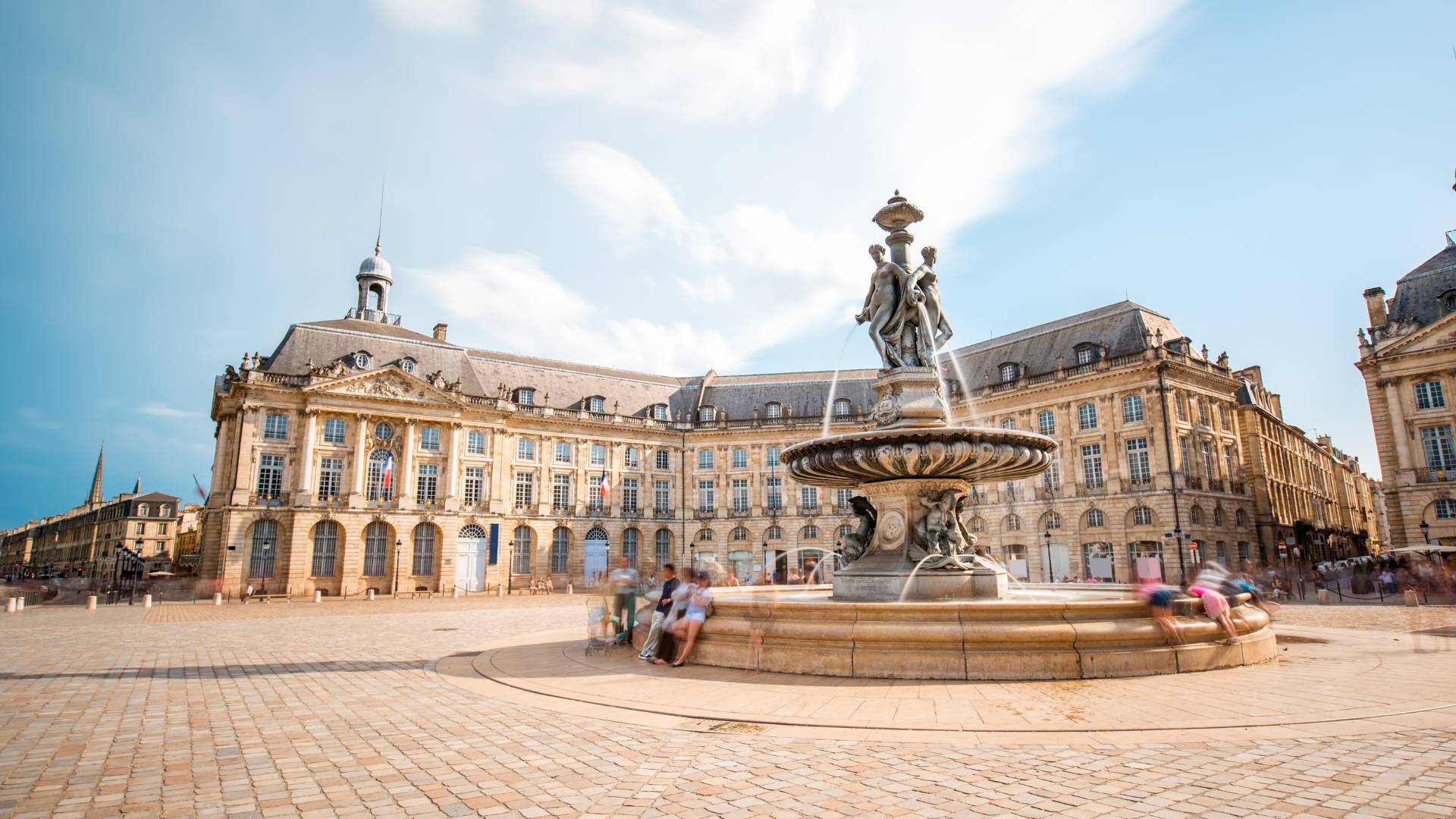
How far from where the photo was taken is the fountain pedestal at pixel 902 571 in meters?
10.7

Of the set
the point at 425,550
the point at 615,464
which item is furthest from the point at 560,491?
the point at 425,550

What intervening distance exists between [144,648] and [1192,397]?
42.9m

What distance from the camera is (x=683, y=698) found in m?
7.57

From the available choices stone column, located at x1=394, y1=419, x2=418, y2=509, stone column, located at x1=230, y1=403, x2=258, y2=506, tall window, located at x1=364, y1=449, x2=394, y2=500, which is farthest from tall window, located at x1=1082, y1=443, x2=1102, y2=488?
stone column, located at x1=230, y1=403, x2=258, y2=506

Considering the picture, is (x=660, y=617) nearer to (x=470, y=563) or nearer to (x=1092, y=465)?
(x=1092, y=465)

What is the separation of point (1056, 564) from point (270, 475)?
41.9m

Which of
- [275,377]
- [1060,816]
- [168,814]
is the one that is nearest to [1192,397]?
[1060,816]

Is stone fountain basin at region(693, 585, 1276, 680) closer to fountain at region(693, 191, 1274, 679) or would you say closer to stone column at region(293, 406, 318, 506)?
fountain at region(693, 191, 1274, 679)

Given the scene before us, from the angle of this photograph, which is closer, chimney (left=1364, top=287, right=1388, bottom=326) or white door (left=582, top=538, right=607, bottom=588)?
chimney (left=1364, top=287, right=1388, bottom=326)

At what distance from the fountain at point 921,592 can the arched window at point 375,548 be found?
33.8 meters

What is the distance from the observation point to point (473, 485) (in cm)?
4659

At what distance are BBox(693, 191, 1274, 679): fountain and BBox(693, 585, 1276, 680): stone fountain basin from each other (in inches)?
0.6

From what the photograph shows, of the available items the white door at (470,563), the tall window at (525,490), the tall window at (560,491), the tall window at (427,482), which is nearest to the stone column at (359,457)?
the tall window at (427,482)

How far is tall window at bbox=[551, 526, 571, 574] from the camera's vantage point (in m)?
49.3
